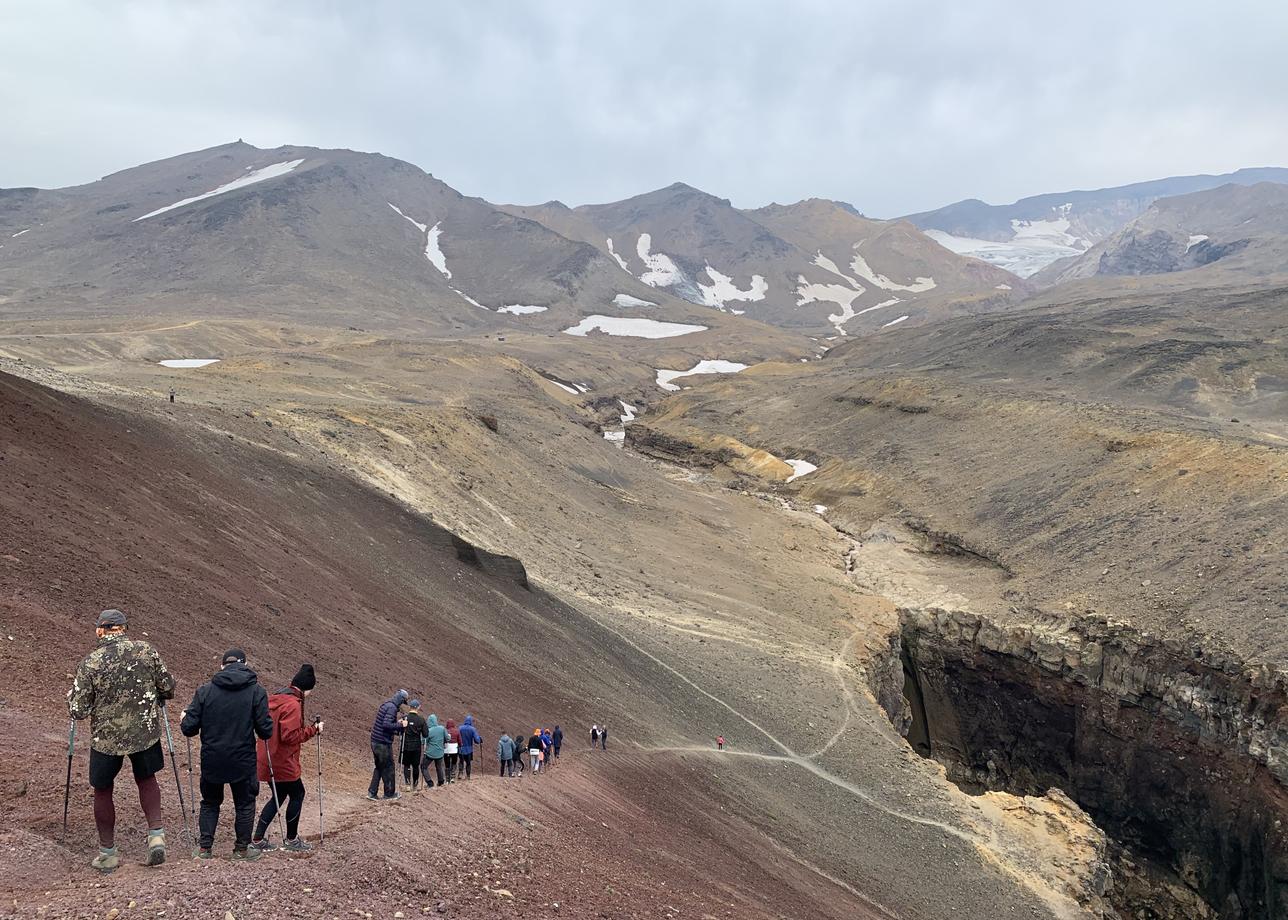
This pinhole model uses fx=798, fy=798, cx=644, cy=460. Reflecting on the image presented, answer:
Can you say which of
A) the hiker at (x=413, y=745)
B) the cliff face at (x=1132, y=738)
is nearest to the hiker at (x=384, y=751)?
the hiker at (x=413, y=745)

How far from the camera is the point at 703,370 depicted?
13588 cm

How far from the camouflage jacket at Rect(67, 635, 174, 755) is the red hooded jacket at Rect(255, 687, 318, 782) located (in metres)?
0.89

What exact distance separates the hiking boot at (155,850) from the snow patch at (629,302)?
187012 mm

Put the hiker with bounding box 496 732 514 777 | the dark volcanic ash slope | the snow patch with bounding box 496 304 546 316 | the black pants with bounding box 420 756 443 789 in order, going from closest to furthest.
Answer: the black pants with bounding box 420 756 443 789 < the hiker with bounding box 496 732 514 777 < the dark volcanic ash slope < the snow patch with bounding box 496 304 546 316

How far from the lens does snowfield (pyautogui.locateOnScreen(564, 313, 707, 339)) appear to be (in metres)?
166

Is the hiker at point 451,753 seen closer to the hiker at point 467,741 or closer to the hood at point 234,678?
the hiker at point 467,741

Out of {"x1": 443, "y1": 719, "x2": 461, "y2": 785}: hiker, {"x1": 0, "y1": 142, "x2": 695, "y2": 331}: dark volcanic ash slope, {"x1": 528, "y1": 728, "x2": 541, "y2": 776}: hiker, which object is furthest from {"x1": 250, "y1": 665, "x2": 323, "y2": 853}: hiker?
Result: {"x1": 0, "y1": 142, "x2": 695, "y2": 331}: dark volcanic ash slope

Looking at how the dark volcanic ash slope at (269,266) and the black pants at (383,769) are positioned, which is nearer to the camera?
the black pants at (383,769)

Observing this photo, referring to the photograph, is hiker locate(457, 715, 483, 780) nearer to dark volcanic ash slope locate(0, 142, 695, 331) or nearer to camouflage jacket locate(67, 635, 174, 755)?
camouflage jacket locate(67, 635, 174, 755)

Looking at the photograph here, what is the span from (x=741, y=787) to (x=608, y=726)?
381cm

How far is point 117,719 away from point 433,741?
4921 millimetres

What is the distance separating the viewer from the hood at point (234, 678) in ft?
21.3

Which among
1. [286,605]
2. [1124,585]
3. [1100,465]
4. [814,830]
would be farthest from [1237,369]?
[286,605]

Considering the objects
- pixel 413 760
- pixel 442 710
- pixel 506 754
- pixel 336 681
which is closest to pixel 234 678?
pixel 413 760
